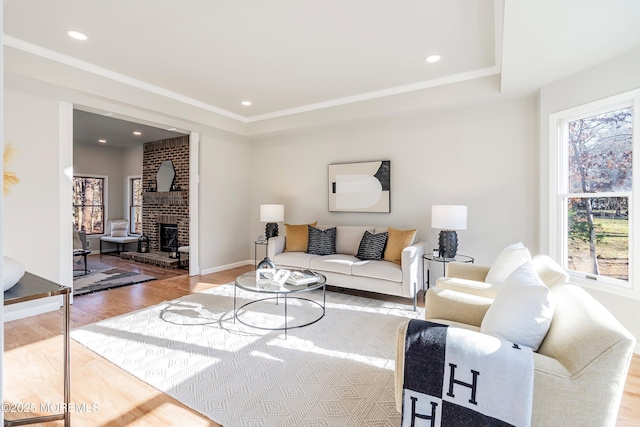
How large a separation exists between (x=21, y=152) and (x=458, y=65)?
15.8 feet

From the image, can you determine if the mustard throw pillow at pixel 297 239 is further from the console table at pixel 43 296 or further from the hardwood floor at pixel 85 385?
the console table at pixel 43 296

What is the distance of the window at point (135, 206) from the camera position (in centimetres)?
813

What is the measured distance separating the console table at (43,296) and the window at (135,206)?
6953mm

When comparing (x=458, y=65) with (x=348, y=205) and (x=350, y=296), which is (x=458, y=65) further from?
(x=350, y=296)

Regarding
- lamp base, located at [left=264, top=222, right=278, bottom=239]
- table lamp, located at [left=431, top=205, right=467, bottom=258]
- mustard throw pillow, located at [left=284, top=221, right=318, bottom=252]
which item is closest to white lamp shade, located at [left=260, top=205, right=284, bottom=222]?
lamp base, located at [left=264, top=222, right=278, bottom=239]

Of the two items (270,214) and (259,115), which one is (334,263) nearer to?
(270,214)

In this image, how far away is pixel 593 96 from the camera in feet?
9.84

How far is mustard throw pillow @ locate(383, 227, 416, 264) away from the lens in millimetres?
4020

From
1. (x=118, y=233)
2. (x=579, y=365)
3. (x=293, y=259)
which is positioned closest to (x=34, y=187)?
(x=293, y=259)

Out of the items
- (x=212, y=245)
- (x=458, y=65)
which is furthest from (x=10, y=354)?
(x=458, y=65)

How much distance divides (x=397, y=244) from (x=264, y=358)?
223 cm

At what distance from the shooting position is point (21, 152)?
3.46m

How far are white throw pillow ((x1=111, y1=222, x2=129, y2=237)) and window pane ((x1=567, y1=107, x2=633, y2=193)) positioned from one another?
8.60 m

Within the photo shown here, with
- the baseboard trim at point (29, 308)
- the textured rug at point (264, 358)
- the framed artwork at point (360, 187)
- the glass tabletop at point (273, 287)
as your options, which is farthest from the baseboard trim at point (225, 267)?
the glass tabletop at point (273, 287)
